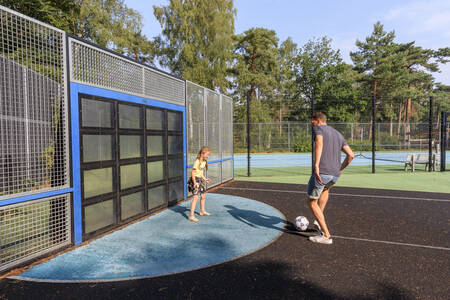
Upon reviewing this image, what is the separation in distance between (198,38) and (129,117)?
23031 millimetres

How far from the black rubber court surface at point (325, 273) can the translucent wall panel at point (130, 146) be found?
252 cm

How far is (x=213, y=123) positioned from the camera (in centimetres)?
912

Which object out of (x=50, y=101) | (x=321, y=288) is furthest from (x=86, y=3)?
(x=321, y=288)

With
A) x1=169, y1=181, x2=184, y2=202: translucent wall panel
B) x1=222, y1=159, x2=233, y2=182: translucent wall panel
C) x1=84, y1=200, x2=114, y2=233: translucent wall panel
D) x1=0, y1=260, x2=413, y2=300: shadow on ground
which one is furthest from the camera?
x1=222, y1=159, x2=233, y2=182: translucent wall panel

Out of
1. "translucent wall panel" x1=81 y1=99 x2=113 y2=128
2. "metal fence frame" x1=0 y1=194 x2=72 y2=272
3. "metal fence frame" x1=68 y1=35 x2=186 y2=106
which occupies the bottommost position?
"metal fence frame" x1=0 y1=194 x2=72 y2=272

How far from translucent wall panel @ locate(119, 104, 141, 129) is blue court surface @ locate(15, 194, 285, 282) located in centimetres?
187

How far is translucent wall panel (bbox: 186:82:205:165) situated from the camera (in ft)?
25.0

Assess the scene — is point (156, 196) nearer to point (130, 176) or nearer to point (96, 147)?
point (130, 176)

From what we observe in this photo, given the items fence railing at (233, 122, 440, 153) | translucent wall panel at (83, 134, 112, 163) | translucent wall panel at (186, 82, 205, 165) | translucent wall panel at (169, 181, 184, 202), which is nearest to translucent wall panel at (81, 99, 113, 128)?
translucent wall panel at (83, 134, 112, 163)

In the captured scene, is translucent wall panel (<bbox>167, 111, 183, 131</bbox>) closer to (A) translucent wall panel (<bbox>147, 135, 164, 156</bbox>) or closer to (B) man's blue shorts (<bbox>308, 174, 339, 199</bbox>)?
(A) translucent wall panel (<bbox>147, 135, 164, 156</bbox>)

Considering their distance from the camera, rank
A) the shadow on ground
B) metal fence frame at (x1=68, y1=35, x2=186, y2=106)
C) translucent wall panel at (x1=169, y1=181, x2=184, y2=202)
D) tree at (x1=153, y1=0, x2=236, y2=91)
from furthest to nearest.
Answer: tree at (x1=153, y1=0, x2=236, y2=91) → translucent wall panel at (x1=169, y1=181, x2=184, y2=202) → metal fence frame at (x1=68, y1=35, x2=186, y2=106) → the shadow on ground

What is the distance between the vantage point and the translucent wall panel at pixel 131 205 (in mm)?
5148

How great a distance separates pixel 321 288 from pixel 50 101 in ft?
13.5

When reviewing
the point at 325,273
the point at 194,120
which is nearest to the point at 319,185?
the point at 325,273
